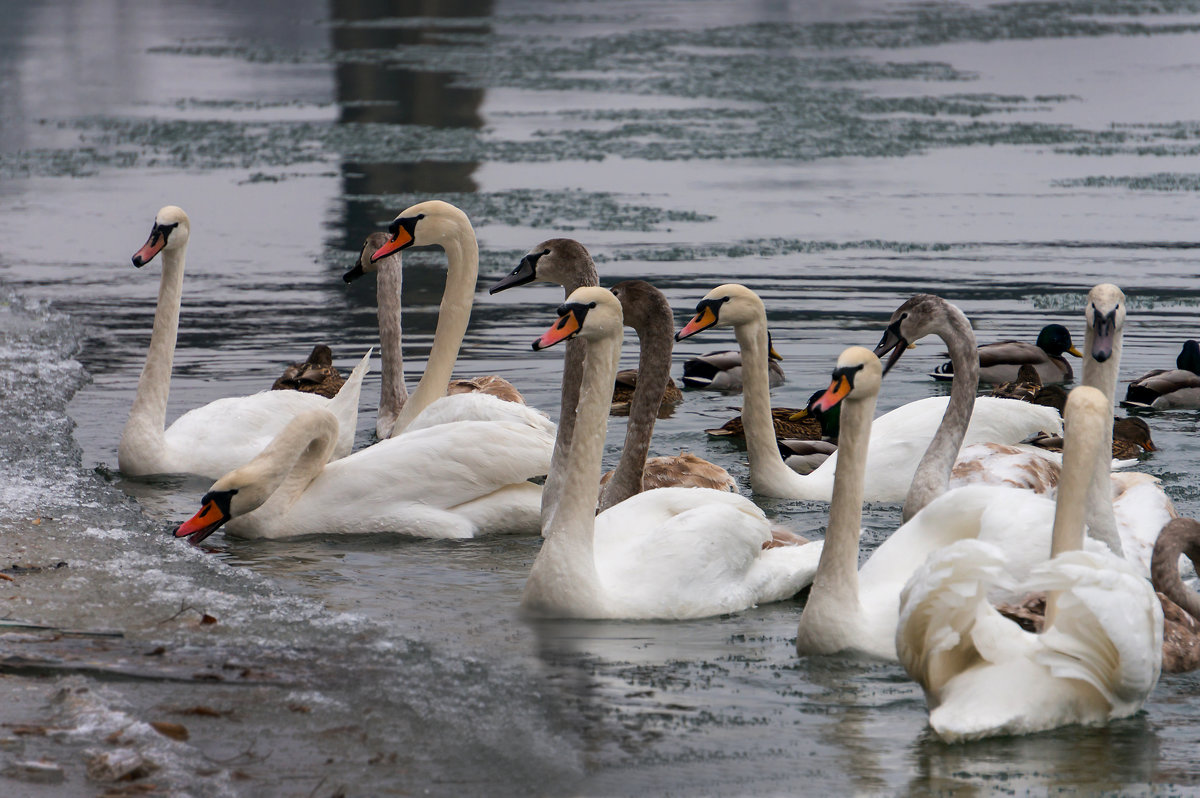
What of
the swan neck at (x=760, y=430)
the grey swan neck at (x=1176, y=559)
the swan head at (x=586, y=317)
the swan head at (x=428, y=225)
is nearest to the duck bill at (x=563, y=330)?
the swan head at (x=586, y=317)

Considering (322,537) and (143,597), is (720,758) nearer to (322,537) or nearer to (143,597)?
(143,597)

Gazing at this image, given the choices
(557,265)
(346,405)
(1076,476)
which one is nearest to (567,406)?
(557,265)

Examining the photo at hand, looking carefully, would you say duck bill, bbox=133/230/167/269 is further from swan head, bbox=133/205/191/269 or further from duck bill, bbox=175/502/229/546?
duck bill, bbox=175/502/229/546

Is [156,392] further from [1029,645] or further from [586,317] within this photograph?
[1029,645]

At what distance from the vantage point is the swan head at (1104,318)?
634 centimetres

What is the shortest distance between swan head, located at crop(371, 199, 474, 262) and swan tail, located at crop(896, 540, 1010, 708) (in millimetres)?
4738

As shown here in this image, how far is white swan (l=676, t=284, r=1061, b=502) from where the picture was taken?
7.99 metres

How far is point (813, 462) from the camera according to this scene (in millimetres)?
8859

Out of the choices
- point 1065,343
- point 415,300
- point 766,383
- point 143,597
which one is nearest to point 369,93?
point 415,300

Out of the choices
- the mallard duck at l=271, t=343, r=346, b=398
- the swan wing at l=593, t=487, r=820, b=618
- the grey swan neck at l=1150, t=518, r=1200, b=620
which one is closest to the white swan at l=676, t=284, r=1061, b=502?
the swan wing at l=593, t=487, r=820, b=618

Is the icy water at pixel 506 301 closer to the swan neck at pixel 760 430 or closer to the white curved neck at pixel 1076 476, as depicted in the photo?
the swan neck at pixel 760 430

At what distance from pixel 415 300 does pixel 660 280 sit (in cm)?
211

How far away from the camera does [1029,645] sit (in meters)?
4.85

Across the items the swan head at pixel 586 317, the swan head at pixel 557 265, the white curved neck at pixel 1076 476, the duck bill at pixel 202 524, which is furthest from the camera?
the swan head at pixel 557 265
